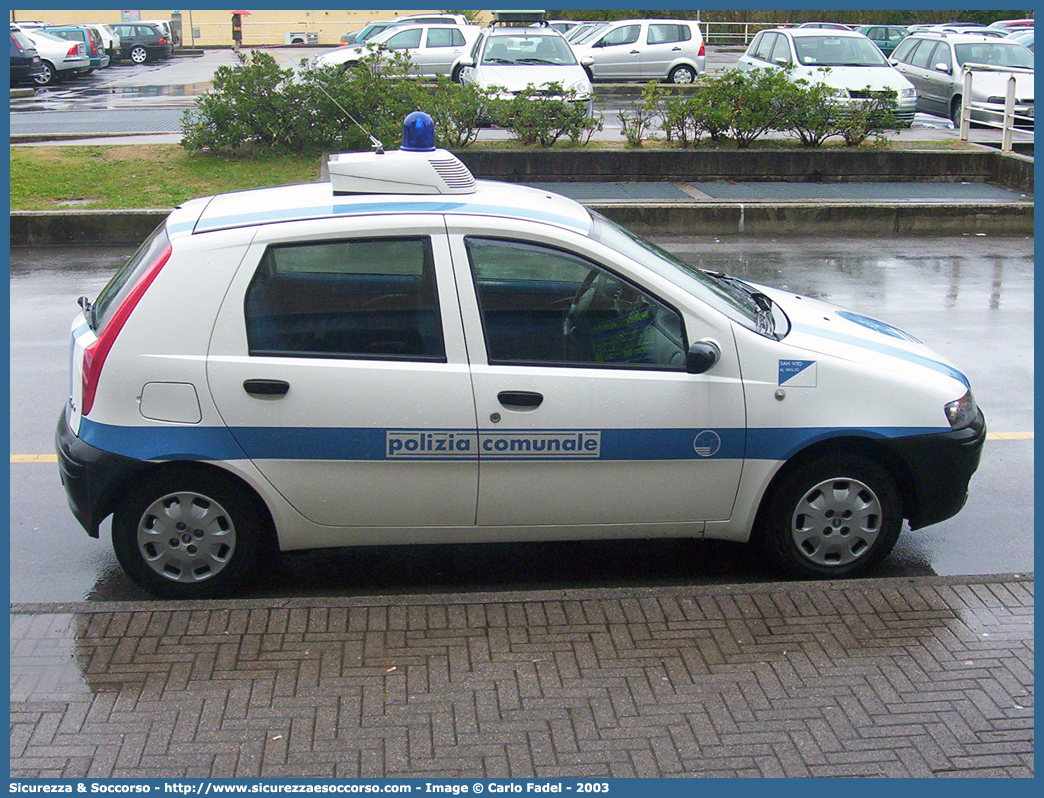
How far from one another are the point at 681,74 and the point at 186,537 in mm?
27733

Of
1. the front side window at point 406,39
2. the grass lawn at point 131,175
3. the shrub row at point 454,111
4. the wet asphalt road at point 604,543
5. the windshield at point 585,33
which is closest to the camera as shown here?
the wet asphalt road at point 604,543

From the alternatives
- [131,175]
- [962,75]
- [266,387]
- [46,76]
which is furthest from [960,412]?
[46,76]

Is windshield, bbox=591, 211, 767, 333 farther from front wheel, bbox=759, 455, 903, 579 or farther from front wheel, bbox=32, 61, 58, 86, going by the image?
front wheel, bbox=32, 61, 58, 86

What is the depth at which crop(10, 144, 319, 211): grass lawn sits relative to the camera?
13.8 m

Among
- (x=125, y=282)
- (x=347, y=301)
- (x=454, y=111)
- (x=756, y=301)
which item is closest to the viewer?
(x=347, y=301)

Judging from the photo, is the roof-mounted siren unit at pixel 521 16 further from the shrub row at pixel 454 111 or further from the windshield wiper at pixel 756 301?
the windshield wiper at pixel 756 301

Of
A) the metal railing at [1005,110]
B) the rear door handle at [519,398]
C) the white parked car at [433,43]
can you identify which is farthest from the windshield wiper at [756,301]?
the white parked car at [433,43]

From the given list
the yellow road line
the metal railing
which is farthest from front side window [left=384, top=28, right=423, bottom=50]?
the yellow road line

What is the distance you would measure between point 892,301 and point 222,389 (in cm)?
757

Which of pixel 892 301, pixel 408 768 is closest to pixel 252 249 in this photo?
pixel 408 768

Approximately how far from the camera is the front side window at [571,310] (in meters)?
4.78

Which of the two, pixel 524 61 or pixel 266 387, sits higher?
pixel 524 61

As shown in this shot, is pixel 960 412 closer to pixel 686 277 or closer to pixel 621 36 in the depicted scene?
pixel 686 277

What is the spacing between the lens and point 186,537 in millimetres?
4781
